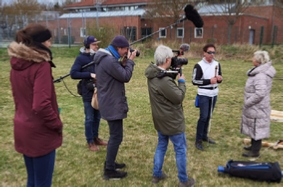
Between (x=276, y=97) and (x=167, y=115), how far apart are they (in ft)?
20.7

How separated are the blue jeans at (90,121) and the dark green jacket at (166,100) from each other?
140 centimetres

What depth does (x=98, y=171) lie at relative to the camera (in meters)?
3.86

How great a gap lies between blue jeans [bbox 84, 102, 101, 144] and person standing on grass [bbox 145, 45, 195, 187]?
140 cm

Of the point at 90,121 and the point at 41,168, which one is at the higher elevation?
the point at 41,168

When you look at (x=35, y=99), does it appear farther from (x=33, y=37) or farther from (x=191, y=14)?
(x=191, y=14)

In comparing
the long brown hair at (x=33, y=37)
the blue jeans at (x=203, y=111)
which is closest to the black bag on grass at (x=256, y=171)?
the blue jeans at (x=203, y=111)

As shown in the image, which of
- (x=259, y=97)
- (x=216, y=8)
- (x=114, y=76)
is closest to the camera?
(x=114, y=76)

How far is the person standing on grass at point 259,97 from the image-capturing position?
12.9ft

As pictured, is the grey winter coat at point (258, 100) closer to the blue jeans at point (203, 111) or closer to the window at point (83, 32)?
the blue jeans at point (203, 111)

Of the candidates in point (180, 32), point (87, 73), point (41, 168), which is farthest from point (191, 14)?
point (180, 32)

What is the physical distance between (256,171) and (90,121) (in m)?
2.56

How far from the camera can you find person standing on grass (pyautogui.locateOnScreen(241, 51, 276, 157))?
155 inches

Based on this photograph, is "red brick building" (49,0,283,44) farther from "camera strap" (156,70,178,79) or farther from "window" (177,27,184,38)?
"camera strap" (156,70,178,79)

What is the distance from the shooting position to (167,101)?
318 centimetres
